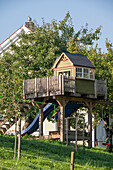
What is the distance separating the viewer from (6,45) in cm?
4797

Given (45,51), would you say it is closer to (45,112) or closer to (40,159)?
(45,112)

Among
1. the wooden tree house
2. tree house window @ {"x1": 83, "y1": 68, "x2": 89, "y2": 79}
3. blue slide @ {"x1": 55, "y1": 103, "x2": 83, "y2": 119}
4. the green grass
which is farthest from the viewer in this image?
blue slide @ {"x1": 55, "y1": 103, "x2": 83, "y2": 119}

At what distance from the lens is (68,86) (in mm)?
27016

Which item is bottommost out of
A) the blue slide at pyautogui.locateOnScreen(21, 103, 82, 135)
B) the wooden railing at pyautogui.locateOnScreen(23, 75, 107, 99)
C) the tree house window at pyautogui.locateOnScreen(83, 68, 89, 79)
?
the blue slide at pyautogui.locateOnScreen(21, 103, 82, 135)

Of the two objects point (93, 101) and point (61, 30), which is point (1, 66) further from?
point (93, 101)

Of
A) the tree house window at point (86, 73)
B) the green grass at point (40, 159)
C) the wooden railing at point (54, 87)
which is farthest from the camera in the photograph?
the tree house window at point (86, 73)

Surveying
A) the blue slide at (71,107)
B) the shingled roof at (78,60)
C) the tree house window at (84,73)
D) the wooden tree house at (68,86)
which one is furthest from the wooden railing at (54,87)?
the blue slide at (71,107)

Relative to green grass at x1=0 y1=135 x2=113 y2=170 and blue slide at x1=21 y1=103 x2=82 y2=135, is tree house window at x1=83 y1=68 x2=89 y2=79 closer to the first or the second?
blue slide at x1=21 y1=103 x2=82 y2=135

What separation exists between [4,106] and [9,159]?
4591 millimetres

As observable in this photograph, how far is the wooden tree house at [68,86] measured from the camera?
27.1 m

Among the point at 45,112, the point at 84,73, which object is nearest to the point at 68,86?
the point at 84,73

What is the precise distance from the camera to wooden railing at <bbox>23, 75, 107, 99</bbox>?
26.7m

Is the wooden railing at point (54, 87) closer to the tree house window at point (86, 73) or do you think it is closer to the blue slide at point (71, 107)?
the tree house window at point (86, 73)

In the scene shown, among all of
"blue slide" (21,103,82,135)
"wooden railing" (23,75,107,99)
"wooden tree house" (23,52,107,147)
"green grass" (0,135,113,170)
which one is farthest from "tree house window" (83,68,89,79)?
"green grass" (0,135,113,170)
